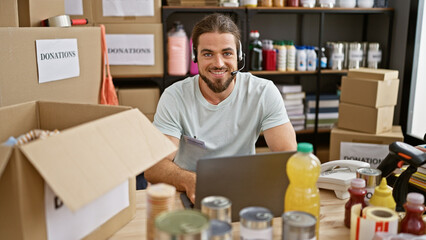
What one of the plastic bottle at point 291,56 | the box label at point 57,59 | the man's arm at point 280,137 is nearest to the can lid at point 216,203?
the man's arm at point 280,137

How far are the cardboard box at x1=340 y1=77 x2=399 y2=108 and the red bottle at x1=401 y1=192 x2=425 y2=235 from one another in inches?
78.3

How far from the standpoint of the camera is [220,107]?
1950 mm

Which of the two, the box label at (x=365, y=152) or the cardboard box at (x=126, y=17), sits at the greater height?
the cardboard box at (x=126, y=17)

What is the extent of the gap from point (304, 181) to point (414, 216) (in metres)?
0.30

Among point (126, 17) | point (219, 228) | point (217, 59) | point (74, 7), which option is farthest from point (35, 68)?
point (219, 228)

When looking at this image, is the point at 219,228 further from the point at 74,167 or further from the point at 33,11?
the point at 33,11

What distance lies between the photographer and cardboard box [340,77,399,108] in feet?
9.74

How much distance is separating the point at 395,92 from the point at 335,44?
0.68m

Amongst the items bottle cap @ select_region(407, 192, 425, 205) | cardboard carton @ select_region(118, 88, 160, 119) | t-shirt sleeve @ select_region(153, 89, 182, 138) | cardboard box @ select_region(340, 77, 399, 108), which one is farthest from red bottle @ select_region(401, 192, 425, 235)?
cardboard carton @ select_region(118, 88, 160, 119)

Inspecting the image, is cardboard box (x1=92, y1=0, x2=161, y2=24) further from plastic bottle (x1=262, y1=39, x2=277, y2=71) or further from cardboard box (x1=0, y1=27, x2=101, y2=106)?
plastic bottle (x1=262, y1=39, x2=277, y2=71)

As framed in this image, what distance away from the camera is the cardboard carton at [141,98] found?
10.0 ft

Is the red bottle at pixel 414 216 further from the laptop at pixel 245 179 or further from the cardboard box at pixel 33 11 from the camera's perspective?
the cardboard box at pixel 33 11

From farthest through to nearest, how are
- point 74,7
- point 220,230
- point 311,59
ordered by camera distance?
point 311,59 → point 74,7 → point 220,230

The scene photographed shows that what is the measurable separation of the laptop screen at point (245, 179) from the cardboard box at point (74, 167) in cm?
13
